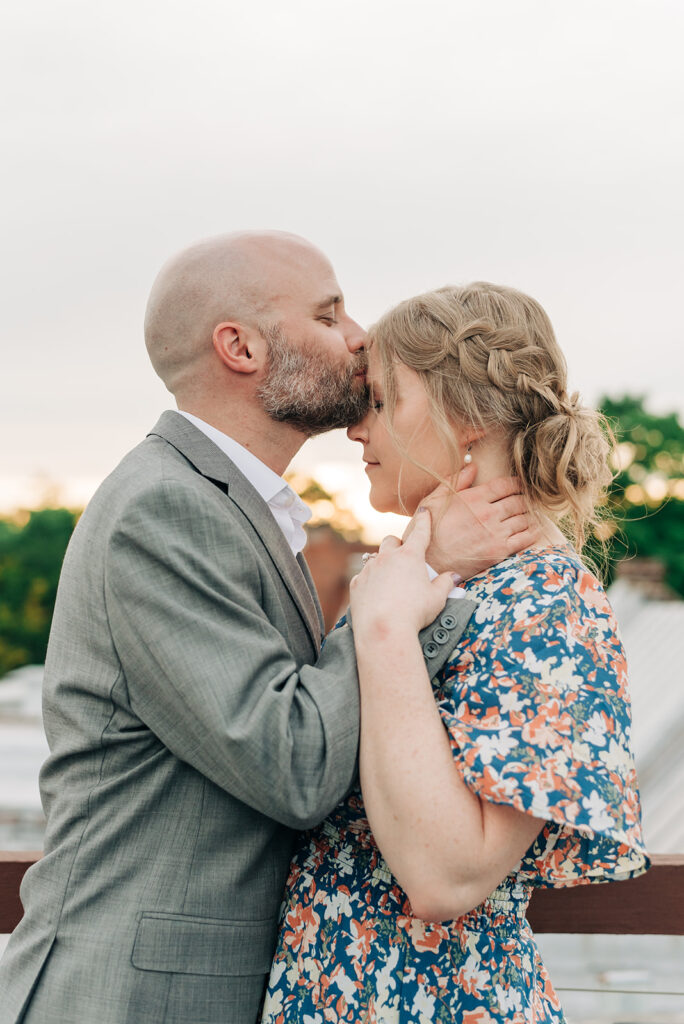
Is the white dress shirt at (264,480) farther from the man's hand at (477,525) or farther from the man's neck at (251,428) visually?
the man's hand at (477,525)

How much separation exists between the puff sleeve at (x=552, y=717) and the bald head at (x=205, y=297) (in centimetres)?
95

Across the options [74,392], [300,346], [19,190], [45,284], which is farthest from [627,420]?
[300,346]

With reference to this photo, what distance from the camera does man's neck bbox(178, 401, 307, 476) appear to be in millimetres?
2365

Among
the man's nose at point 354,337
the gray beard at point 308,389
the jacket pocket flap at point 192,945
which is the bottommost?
the jacket pocket flap at point 192,945

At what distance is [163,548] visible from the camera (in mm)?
1769

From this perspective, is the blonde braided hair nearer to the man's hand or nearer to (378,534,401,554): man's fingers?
the man's hand

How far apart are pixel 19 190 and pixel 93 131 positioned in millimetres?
1461

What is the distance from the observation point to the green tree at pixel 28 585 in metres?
39.8

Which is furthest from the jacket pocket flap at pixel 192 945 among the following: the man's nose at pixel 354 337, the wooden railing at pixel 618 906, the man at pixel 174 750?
the man's nose at pixel 354 337

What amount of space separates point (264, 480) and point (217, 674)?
68cm

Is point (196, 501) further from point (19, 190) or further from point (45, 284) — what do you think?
point (45, 284)

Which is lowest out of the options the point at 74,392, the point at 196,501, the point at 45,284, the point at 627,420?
the point at 627,420

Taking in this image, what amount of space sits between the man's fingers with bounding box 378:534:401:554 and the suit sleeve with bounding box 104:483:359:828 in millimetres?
288

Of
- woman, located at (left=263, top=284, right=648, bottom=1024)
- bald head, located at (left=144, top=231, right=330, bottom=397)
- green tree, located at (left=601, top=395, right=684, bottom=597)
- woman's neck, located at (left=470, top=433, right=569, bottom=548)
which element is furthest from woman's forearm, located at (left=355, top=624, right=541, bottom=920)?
green tree, located at (left=601, top=395, right=684, bottom=597)
